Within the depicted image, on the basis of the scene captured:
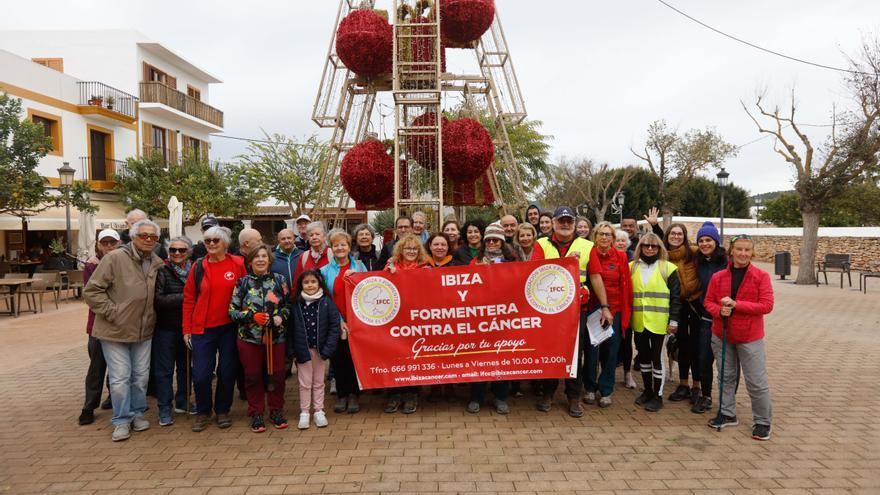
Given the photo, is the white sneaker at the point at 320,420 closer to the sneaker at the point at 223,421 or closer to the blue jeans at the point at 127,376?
the sneaker at the point at 223,421

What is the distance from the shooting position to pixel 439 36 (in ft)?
29.5

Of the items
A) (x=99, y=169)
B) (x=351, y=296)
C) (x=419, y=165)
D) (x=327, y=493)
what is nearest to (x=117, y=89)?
(x=99, y=169)

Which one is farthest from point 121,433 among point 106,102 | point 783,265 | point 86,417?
point 106,102

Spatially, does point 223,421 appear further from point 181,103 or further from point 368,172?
point 181,103

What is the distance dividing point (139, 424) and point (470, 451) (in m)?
2.96

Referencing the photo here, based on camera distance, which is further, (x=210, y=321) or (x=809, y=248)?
(x=809, y=248)

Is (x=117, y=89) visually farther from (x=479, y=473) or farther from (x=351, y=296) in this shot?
(x=479, y=473)

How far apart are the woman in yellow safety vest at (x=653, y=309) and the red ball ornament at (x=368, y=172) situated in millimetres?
4969

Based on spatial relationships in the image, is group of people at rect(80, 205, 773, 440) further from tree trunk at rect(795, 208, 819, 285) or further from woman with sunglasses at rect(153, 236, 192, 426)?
tree trunk at rect(795, 208, 819, 285)

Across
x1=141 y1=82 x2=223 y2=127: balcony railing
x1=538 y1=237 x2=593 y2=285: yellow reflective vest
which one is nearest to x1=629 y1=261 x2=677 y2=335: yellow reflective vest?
x1=538 y1=237 x2=593 y2=285: yellow reflective vest

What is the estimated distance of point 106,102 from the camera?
22.9 meters

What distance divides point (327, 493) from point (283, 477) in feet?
1.43

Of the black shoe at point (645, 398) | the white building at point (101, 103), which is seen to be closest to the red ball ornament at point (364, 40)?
the black shoe at point (645, 398)

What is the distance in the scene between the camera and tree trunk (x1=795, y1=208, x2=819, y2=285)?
16.9 metres
